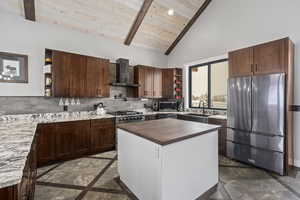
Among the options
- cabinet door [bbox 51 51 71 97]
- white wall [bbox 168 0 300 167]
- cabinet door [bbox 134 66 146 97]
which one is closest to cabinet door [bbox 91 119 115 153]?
cabinet door [bbox 51 51 71 97]

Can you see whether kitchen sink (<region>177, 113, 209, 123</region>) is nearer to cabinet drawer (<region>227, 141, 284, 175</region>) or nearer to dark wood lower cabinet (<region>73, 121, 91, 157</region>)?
cabinet drawer (<region>227, 141, 284, 175</region>)

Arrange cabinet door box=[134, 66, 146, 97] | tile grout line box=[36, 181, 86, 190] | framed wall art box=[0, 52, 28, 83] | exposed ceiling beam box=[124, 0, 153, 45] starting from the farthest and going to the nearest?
1. cabinet door box=[134, 66, 146, 97]
2. exposed ceiling beam box=[124, 0, 153, 45]
3. framed wall art box=[0, 52, 28, 83]
4. tile grout line box=[36, 181, 86, 190]

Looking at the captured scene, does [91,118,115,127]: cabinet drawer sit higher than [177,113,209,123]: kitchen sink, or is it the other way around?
[177,113,209,123]: kitchen sink

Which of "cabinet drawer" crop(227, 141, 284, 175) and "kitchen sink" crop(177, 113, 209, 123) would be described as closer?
"cabinet drawer" crop(227, 141, 284, 175)

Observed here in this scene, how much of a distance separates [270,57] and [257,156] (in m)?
1.81

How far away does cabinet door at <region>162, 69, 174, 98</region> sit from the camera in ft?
16.9

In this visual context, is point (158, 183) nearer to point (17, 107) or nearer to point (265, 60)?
point (265, 60)

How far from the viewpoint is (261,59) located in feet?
9.36

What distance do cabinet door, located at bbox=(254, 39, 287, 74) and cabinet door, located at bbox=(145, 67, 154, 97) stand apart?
2.78 m

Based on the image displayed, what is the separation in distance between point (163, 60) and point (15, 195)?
216 inches

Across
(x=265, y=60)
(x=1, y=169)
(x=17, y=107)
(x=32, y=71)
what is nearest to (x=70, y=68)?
(x=32, y=71)

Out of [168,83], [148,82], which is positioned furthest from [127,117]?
[168,83]

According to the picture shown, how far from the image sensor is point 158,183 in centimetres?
159

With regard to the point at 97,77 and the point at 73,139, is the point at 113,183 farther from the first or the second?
the point at 97,77
